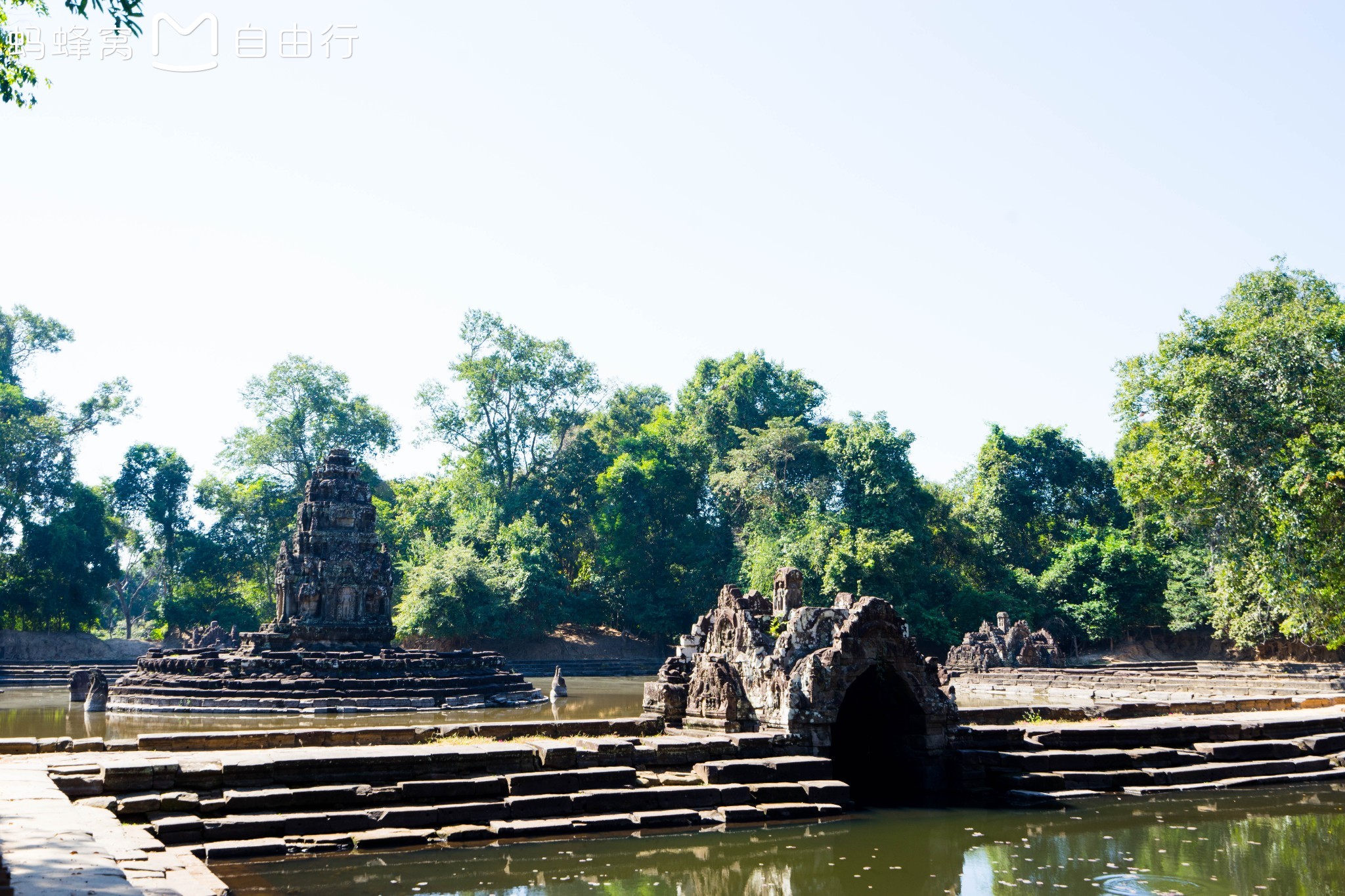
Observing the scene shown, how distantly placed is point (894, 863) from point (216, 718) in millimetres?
18170

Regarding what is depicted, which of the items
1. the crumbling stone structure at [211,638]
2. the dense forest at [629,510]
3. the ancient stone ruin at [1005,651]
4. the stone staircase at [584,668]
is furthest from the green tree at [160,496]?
the ancient stone ruin at [1005,651]

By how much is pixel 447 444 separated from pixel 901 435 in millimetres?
24280

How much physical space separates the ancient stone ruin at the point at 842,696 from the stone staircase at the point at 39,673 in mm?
26361

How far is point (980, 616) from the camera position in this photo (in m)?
41.2

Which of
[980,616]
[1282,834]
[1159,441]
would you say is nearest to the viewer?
[1282,834]

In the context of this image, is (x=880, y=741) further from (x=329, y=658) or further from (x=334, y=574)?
(x=334, y=574)

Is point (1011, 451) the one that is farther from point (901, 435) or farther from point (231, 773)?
point (231, 773)

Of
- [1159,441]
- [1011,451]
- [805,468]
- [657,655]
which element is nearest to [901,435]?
[805,468]

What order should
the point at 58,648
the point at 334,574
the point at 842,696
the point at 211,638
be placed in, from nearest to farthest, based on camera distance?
the point at 842,696 → the point at 334,574 → the point at 211,638 → the point at 58,648

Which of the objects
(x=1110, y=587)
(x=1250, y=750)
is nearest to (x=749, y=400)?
(x=1110, y=587)

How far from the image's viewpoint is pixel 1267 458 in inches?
832

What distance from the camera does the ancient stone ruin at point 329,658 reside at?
23156mm

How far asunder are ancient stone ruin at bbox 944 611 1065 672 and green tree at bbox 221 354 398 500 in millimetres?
33725

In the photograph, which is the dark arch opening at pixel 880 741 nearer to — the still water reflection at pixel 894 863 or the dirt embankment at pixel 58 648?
the still water reflection at pixel 894 863
